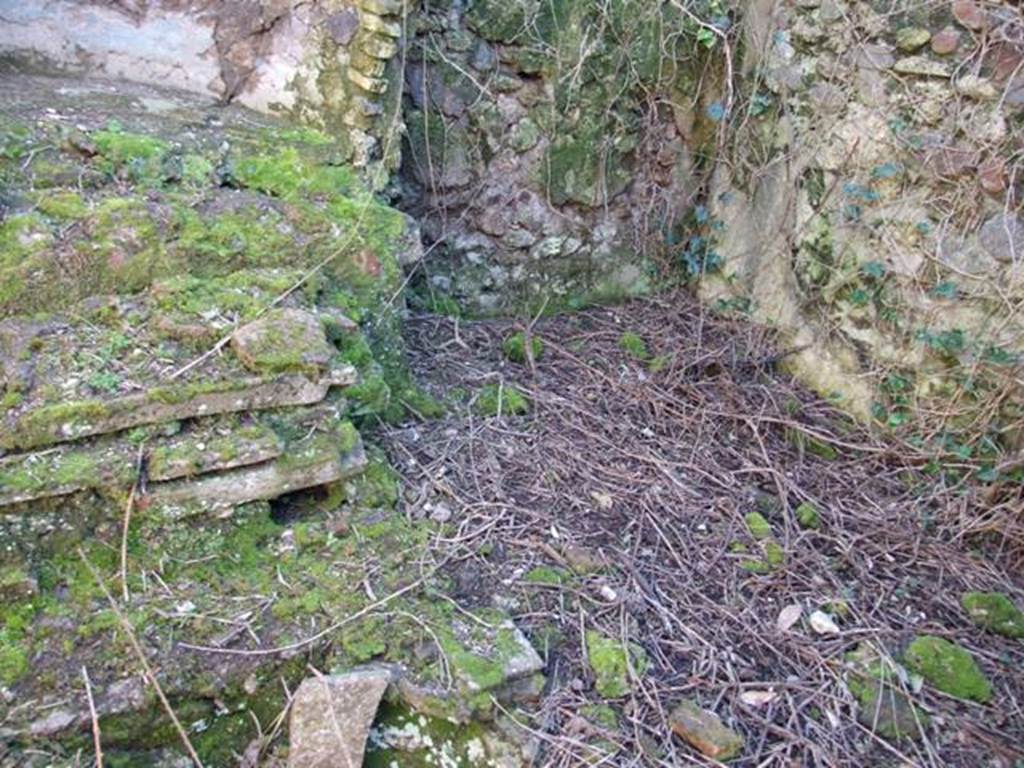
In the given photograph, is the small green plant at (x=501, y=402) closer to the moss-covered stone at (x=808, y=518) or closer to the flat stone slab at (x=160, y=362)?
the flat stone slab at (x=160, y=362)

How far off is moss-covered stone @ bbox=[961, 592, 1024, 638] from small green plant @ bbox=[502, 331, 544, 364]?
1.62 m

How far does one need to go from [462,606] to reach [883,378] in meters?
1.75

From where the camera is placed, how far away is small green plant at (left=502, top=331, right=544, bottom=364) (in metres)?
3.02

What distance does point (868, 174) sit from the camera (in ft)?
9.07

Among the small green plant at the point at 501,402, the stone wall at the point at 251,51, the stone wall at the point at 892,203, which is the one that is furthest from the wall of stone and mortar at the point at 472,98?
the small green plant at the point at 501,402

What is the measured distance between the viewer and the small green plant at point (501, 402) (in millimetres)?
2689

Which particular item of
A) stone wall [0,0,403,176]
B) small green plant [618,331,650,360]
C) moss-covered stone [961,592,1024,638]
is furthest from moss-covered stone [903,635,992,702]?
stone wall [0,0,403,176]

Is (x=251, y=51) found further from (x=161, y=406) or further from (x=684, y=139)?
(x=684, y=139)

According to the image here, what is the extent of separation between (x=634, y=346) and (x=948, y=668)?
160 cm

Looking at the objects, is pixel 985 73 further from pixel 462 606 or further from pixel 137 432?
pixel 137 432

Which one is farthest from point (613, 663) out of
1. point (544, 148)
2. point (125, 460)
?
point (544, 148)

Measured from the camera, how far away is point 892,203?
2701 millimetres

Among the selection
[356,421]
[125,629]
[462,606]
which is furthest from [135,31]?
[462,606]

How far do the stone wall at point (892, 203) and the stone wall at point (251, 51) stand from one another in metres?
1.53
